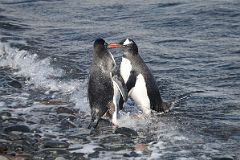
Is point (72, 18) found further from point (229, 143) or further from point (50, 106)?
point (229, 143)

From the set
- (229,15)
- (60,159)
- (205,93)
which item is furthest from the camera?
(229,15)

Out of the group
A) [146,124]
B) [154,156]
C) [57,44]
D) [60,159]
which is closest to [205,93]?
[146,124]

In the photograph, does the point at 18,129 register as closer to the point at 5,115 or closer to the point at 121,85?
the point at 5,115

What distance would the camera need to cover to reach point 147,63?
1245 cm

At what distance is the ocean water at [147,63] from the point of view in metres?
7.90

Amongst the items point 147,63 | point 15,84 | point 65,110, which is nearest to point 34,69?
point 15,84

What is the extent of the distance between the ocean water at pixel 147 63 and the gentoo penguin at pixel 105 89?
0.81 feet

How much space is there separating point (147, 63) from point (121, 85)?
363 cm

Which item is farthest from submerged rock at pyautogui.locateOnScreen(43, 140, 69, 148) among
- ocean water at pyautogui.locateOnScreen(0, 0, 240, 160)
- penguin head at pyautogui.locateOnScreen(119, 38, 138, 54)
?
penguin head at pyautogui.locateOnScreen(119, 38, 138, 54)

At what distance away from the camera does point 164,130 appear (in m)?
8.34

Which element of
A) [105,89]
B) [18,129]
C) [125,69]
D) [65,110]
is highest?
[125,69]

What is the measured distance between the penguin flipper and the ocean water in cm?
36

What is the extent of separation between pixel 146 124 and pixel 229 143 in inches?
55.2

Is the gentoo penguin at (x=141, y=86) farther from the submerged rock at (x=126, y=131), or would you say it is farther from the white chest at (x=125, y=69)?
the submerged rock at (x=126, y=131)
